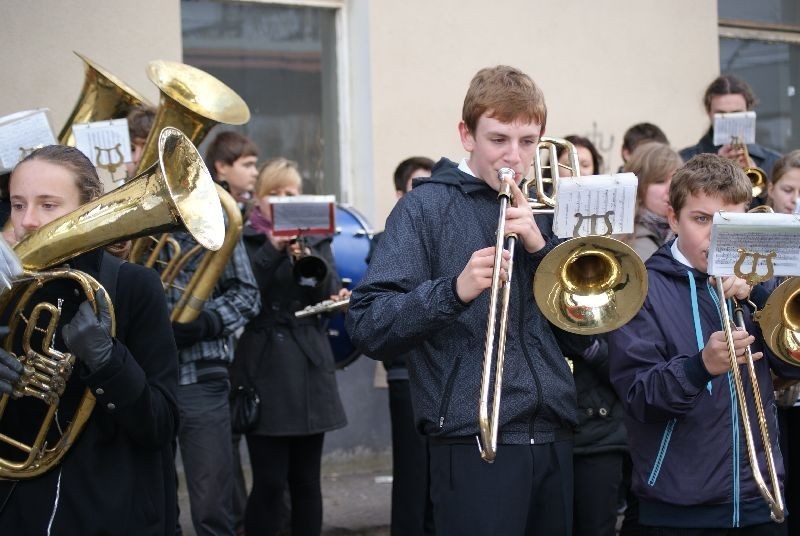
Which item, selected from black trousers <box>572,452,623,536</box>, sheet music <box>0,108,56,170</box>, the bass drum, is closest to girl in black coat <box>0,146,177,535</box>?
sheet music <box>0,108,56,170</box>

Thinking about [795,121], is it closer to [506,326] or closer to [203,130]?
[203,130]

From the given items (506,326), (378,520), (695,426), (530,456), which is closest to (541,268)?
(506,326)

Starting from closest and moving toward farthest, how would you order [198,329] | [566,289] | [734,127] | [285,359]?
1. [566,289]
2. [198,329]
3. [285,359]
4. [734,127]

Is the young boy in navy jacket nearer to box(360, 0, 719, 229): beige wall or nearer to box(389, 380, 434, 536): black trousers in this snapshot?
box(389, 380, 434, 536): black trousers

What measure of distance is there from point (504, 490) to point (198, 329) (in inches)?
84.8

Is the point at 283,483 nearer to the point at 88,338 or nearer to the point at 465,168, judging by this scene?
the point at 465,168

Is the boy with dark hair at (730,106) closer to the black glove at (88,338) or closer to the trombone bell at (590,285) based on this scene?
the trombone bell at (590,285)

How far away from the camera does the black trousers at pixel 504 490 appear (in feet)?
10.3

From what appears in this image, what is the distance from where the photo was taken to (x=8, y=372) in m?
2.79

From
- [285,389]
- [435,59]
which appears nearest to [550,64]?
[435,59]

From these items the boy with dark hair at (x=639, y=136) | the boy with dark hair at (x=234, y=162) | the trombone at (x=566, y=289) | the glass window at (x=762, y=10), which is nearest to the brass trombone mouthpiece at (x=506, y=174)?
the trombone at (x=566, y=289)

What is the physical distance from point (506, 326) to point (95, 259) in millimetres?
1091

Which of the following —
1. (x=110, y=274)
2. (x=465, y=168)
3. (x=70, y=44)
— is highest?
(x=70, y=44)

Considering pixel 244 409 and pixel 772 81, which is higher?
pixel 772 81
